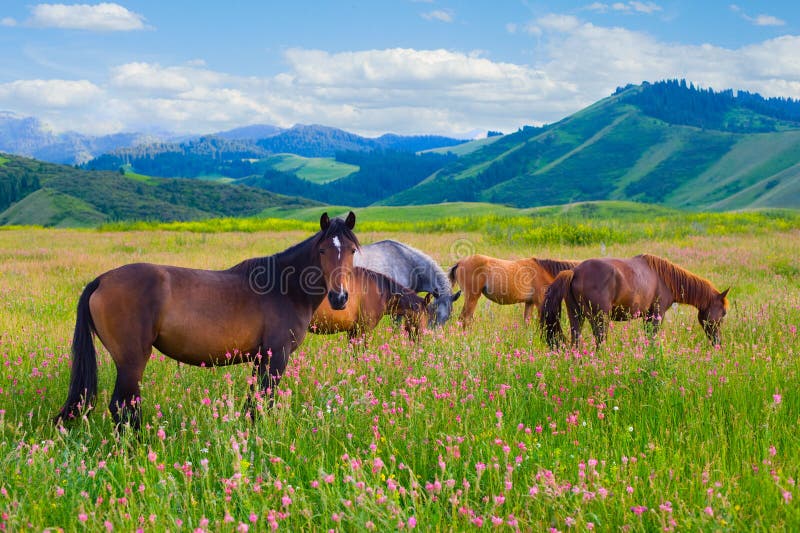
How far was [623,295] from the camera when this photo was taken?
26.1 ft

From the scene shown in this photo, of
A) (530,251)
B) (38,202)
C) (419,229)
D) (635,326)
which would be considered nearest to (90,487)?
(635,326)

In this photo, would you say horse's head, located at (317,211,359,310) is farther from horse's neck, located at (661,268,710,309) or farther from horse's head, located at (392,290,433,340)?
horse's neck, located at (661,268,710,309)

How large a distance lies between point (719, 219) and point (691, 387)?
34.6 meters

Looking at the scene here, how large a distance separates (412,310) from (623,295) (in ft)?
9.70

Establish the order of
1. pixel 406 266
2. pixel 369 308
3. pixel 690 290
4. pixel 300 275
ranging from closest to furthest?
pixel 300 275 → pixel 369 308 → pixel 690 290 → pixel 406 266

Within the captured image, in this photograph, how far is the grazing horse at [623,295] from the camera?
777 centimetres

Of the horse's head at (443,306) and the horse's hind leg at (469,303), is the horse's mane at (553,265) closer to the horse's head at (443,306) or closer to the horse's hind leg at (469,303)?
the horse's hind leg at (469,303)

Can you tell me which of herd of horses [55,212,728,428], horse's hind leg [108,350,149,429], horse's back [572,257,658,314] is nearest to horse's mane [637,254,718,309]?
horse's back [572,257,658,314]

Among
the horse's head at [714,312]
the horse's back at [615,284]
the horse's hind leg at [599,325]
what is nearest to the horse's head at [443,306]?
the horse's back at [615,284]

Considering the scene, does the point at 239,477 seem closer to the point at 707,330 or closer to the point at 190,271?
the point at 190,271

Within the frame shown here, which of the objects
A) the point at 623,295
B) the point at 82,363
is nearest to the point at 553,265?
the point at 623,295

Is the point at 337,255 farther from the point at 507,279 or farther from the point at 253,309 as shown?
the point at 507,279

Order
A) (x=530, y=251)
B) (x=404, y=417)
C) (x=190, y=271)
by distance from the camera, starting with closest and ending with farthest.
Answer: (x=404, y=417)
(x=190, y=271)
(x=530, y=251)

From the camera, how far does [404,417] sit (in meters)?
4.73
